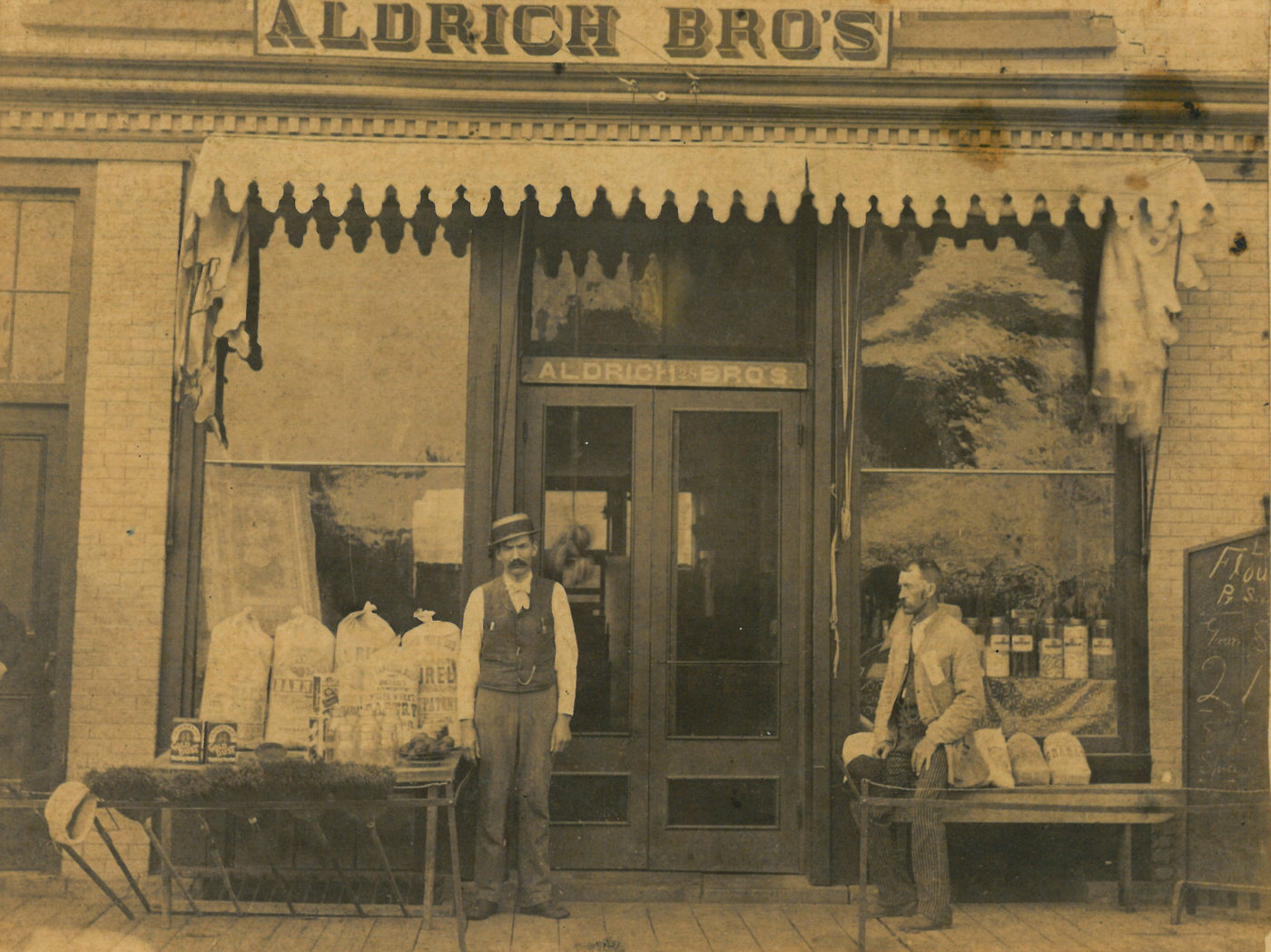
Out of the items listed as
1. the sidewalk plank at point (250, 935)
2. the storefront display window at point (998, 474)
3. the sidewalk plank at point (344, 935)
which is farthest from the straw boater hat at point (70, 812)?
the storefront display window at point (998, 474)

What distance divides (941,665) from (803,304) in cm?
235

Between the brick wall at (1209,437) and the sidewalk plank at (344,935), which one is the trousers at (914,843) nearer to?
the brick wall at (1209,437)

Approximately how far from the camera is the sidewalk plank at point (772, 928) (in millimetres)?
5789

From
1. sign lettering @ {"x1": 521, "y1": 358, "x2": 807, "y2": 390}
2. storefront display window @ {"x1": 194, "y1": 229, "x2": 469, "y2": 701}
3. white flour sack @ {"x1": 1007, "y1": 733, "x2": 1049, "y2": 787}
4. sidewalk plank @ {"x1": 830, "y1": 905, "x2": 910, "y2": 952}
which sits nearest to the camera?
sidewalk plank @ {"x1": 830, "y1": 905, "x2": 910, "y2": 952}

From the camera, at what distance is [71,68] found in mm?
6570

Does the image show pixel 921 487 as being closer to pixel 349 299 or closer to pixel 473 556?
pixel 473 556

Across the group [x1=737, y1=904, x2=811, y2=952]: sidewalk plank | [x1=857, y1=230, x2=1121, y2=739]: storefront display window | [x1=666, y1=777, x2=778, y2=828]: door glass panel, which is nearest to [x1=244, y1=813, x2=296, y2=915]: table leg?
[x1=666, y1=777, x2=778, y2=828]: door glass panel

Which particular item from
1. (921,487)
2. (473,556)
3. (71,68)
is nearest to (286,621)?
(473,556)

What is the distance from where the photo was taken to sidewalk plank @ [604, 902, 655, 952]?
5.81 metres

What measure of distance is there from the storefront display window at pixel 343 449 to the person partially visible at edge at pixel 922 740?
8.51 ft

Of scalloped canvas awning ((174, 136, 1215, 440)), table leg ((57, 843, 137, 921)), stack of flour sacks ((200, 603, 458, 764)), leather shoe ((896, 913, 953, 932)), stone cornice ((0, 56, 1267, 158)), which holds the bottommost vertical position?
leather shoe ((896, 913, 953, 932))

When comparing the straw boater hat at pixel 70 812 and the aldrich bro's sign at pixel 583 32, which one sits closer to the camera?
the straw boater hat at pixel 70 812

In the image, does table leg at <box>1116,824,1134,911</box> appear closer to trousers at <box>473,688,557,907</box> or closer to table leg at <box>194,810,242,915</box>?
trousers at <box>473,688,557,907</box>

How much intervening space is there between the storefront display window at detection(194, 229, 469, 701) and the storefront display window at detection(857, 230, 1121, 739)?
257 centimetres
